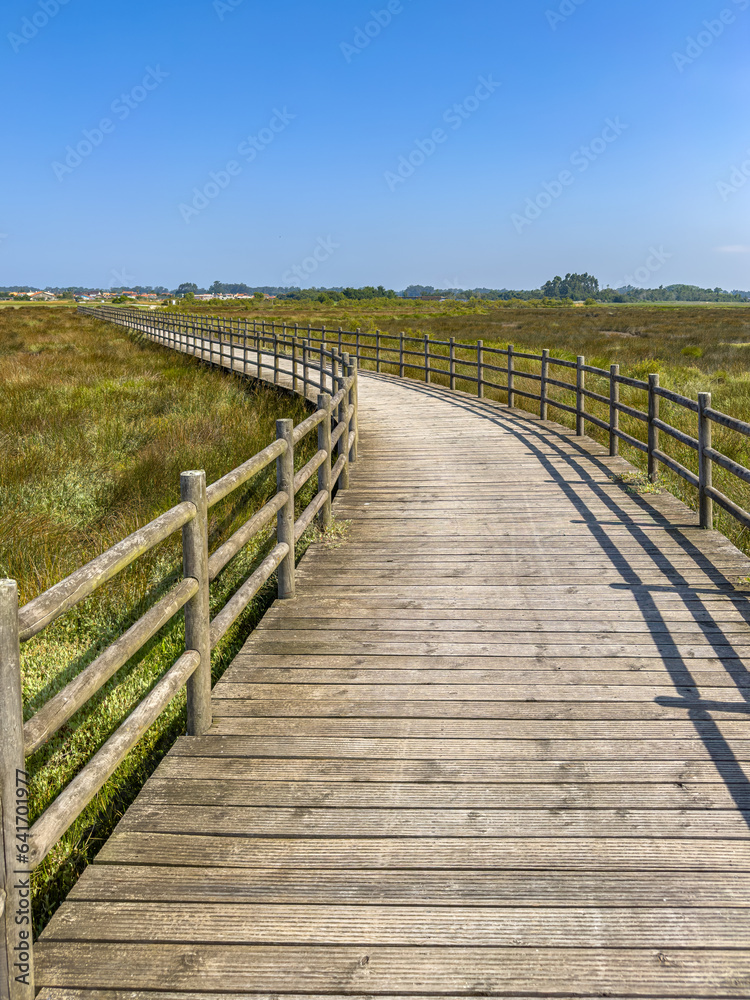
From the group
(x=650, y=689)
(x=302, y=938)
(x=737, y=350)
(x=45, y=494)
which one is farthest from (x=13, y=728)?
(x=737, y=350)

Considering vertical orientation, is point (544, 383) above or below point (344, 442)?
above

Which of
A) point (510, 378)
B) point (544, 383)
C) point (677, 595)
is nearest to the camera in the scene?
point (677, 595)

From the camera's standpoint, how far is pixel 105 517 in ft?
29.8

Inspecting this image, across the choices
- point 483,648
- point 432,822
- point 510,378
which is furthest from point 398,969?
point 510,378

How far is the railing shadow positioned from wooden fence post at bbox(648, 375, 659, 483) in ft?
1.91

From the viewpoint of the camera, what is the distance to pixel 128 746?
320cm

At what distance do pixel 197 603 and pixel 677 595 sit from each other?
346 cm

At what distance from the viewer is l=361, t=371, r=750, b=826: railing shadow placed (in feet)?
13.2

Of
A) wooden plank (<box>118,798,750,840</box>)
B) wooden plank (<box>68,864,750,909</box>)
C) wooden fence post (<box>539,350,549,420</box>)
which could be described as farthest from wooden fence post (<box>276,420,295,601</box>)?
wooden fence post (<box>539,350,549,420</box>)

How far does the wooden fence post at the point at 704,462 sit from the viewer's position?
24.5 feet

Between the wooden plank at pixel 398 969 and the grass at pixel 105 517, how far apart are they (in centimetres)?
78

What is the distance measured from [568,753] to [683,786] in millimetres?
505

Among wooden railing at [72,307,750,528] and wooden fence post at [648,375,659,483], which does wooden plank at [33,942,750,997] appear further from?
wooden fence post at [648,375,659,483]

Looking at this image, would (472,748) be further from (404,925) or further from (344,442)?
(344,442)
